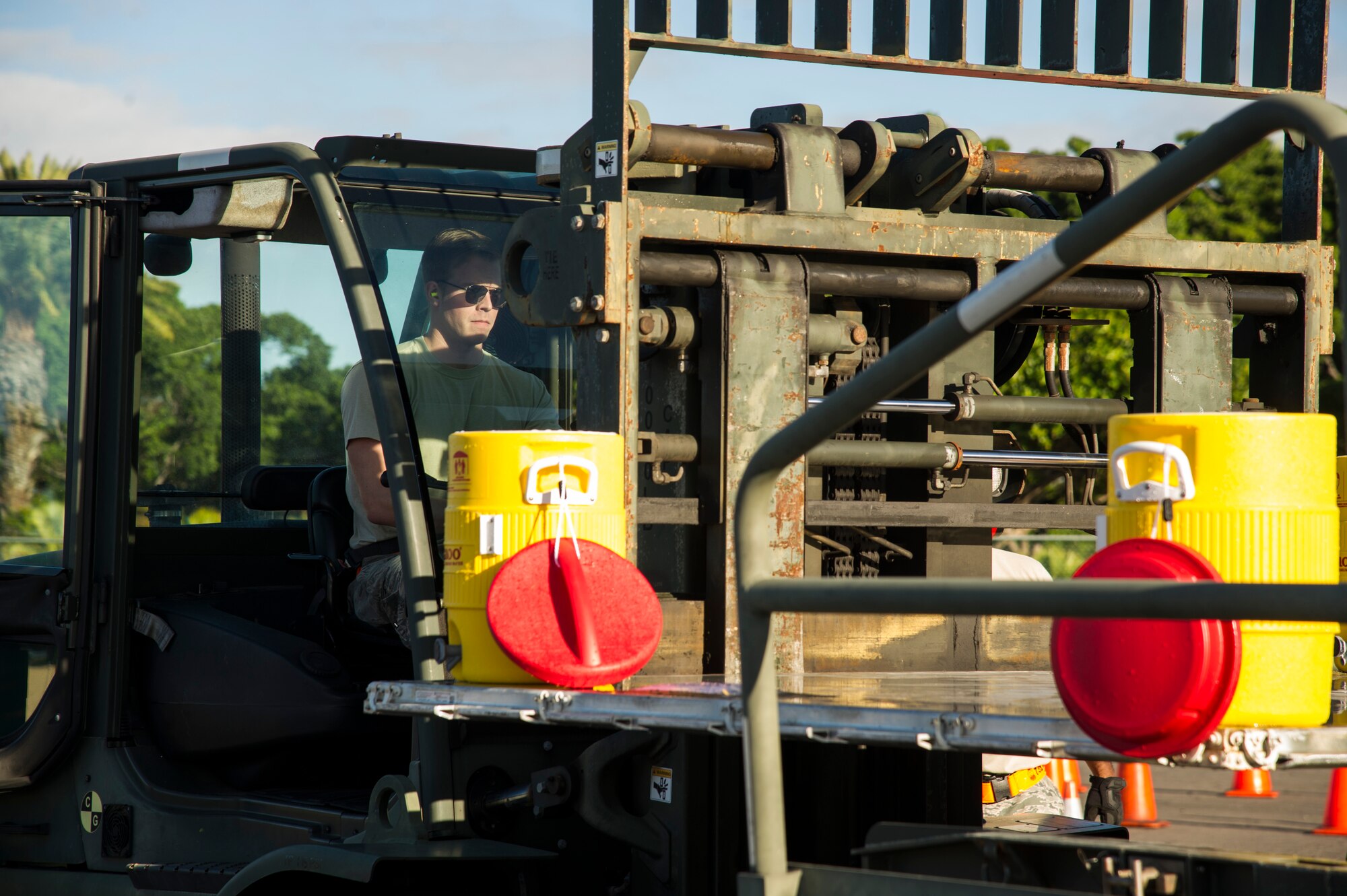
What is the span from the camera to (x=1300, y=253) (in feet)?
12.5

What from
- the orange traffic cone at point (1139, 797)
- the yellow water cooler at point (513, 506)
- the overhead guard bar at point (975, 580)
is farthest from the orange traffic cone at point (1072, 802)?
the overhead guard bar at point (975, 580)

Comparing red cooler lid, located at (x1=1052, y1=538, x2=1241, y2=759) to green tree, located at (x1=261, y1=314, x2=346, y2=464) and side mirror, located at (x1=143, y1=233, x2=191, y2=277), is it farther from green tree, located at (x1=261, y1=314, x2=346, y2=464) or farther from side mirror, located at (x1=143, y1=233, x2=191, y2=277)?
side mirror, located at (x1=143, y1=233, x2=191, y2=277)

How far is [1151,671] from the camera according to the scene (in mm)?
2344

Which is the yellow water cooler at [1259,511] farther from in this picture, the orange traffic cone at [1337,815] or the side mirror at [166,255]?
the orange traffic cone at [1337,815]

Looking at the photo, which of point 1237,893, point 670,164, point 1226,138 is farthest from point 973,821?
point 1226,138

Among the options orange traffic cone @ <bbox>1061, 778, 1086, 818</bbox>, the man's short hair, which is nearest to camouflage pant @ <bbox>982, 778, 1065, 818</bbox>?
orange traffic cone @ <bbox>1061, 778, 1086, 818</bbox>

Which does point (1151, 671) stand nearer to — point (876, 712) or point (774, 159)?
point (876, 712)

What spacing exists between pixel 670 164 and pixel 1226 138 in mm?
2065

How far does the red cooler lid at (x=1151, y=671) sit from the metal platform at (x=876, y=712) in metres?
0.05

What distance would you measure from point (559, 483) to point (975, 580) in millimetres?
1256

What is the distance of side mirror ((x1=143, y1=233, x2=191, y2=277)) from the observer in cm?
440

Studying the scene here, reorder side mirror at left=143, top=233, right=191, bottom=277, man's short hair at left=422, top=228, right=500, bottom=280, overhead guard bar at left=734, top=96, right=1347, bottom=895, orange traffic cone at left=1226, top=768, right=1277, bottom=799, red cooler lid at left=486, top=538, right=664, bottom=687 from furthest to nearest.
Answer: orange traffic cone at left=1226, top=768, right=1277, bottom=799, side mirror at left=143, top=233, right=191, bottom=277, man's short hair at left=422, top=228, right=500, bottom=280, red cooler lid at left=486, top=538, right=664, bottom=687, overhead guard bar at left=734, top=96, right=1347, bottom=895

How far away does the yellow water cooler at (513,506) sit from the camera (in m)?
3.16

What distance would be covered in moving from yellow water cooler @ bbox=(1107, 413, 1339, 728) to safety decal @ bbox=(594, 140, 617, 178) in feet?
3.96
